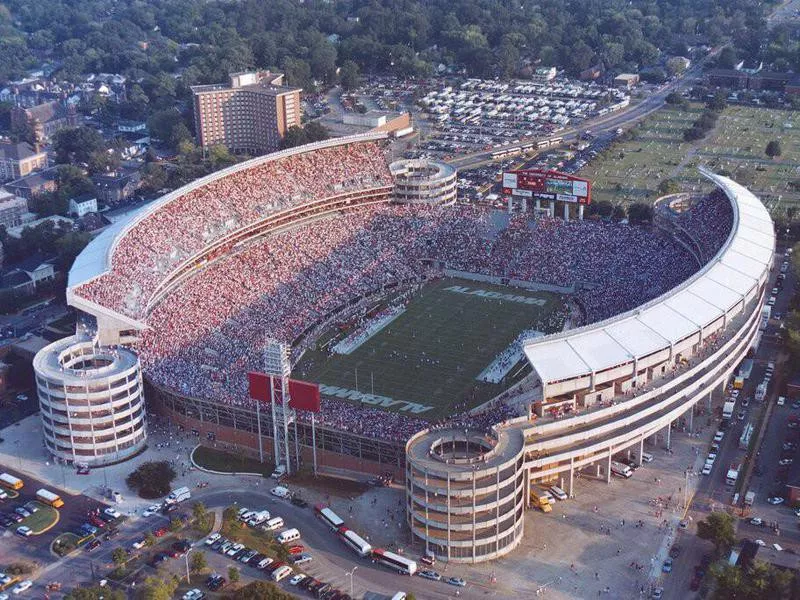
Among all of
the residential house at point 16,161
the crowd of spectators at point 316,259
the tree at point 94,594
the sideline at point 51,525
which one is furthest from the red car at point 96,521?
the residential house at point 16,161

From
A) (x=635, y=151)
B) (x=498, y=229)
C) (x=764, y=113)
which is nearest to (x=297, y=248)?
(x=498, y=229)

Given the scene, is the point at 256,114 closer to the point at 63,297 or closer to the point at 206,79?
the point at 206,79

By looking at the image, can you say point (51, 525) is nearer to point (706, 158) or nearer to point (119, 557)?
point (119, 557)

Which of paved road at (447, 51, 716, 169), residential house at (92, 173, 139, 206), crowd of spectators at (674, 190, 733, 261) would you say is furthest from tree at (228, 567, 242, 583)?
paved road at (447, 51, 716, 169)

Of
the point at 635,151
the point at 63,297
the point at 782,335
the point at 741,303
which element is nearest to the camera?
the point at 741,303

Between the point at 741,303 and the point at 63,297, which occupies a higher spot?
the point at 741,303

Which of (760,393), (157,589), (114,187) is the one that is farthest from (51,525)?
(114,187)

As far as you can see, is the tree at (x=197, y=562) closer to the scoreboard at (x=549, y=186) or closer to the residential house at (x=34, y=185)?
the scoreboard at (x=549, y=186)

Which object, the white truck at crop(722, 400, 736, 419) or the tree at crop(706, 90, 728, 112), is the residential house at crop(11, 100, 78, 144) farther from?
the white truck at crop(722, 400, 736, 419)
